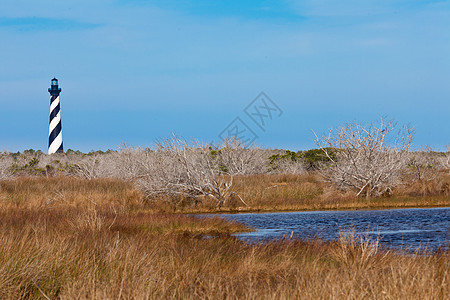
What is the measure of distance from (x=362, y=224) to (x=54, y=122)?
185 feet

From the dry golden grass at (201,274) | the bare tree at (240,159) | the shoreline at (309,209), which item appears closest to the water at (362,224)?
the shoreline at (309,209)

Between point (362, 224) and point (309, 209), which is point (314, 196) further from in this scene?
point (362, 224)

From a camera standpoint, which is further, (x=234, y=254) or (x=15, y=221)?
(x=15, y=221)

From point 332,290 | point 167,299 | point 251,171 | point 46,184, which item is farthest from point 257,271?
point 251,171

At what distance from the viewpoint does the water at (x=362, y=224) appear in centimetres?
1678

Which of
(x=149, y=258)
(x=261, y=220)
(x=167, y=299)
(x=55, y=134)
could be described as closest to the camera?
(x=167, y=299)

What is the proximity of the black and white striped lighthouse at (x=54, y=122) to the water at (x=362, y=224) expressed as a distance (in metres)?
49.4

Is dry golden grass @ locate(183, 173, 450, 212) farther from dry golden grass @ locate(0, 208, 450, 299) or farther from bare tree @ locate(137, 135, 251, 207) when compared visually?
dry golden grass @ locate(0, 208, 450, 299)

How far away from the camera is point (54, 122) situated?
229 feet

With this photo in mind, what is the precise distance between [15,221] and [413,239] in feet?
38.8

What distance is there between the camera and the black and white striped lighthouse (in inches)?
2756

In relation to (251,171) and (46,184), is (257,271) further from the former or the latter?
(251,171)

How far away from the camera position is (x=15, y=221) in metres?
16.0

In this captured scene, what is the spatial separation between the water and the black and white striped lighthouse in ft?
162
